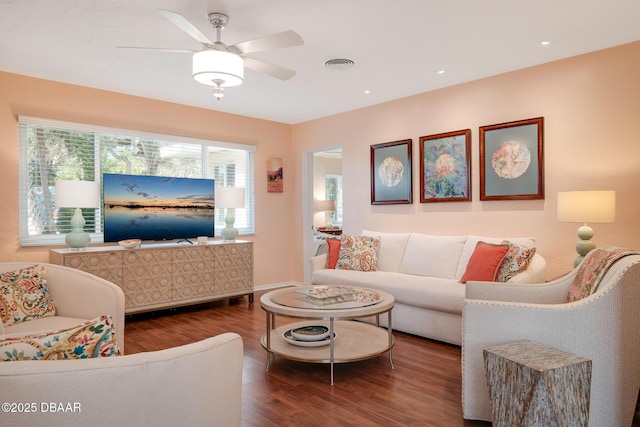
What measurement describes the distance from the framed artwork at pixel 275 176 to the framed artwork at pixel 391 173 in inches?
63.4

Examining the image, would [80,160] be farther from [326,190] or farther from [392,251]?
[326,190]

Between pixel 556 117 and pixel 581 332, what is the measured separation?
2385mm

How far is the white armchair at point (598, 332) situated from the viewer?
1982 mm

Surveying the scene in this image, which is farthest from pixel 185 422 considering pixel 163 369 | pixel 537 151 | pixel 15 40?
pixel 537 151

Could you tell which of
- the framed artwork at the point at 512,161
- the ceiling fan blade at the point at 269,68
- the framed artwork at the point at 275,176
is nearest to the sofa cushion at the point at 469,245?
the framed artwork at the point at 512,161

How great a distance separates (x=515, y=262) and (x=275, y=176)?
12.3 feet

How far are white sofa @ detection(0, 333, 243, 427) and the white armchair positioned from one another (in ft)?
4.81

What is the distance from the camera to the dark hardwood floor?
2.27 meters

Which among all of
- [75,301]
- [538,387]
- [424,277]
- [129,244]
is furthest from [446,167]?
[75,301]

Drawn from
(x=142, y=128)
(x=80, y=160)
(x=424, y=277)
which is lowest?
(x=424, y=277)

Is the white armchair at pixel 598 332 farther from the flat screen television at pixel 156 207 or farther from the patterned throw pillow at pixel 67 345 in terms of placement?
the flat screen television at pixel 156 207

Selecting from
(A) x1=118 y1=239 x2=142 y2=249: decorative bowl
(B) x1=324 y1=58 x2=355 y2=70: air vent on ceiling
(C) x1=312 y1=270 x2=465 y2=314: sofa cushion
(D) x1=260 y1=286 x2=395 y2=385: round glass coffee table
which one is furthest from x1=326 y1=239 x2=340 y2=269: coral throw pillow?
(A) x1=118 y1=239 x2=142 y2=249: decorative bowl

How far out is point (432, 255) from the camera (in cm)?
425

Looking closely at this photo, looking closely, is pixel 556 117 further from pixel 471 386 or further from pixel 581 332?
pixel 471 386
